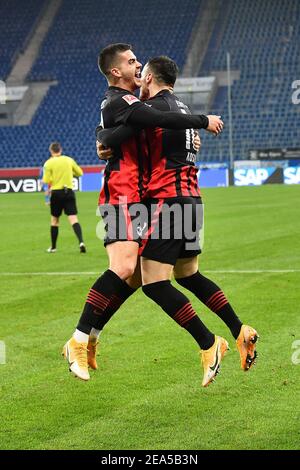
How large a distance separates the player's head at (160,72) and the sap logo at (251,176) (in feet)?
121

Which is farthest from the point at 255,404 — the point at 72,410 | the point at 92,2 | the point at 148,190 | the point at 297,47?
the point at 92,2

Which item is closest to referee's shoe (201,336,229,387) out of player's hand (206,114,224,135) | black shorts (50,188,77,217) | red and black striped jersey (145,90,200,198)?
red and black striped jersey (145,90,200,198)

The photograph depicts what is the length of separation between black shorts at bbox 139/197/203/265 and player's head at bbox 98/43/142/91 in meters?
0.90

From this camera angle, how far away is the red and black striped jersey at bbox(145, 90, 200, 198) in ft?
20.9

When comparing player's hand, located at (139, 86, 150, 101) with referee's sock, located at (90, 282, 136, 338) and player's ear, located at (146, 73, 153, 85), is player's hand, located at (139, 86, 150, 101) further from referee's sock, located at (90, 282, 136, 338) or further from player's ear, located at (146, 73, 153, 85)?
referee's sock, located at (90, 282, 136, 338)

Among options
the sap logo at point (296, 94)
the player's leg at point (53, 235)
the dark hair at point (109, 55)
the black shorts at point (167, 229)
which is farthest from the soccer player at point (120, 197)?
the sap logo at point (296, 94)

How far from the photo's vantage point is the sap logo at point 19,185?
4412 cm

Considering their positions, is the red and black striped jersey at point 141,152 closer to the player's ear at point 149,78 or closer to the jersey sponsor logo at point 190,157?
the jersey sponsor logo at point 190,157

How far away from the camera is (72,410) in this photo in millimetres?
6051

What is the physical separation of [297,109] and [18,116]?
51.5 feet

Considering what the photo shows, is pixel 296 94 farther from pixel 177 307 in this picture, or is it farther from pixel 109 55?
pixel 177 307

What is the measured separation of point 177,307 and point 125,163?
1.05m

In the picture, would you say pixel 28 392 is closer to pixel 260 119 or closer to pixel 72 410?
pixel 72 410

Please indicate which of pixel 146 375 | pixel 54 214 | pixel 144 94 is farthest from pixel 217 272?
pixel 144 94
